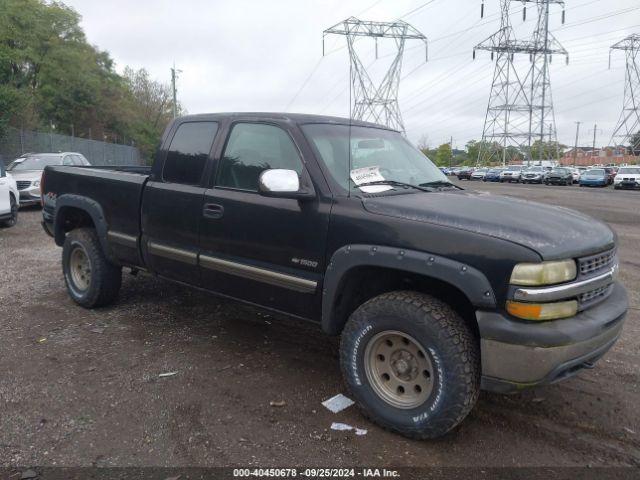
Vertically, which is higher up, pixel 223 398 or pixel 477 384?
pixel 477 384

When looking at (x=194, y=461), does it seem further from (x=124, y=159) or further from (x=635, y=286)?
(x=124, y=159)

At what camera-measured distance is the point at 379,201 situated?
330 cm

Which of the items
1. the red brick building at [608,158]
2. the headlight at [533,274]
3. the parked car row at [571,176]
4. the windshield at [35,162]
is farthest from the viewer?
the red brick building at [608,158]

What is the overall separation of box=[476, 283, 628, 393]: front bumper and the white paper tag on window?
45.1 inches

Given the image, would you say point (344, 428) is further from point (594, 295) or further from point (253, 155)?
point (253, 155)

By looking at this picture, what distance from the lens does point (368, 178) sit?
3627 mm

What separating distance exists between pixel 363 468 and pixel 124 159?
1498 inches

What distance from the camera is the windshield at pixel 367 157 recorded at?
11.9 feet

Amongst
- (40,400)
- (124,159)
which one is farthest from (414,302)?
(124,159)

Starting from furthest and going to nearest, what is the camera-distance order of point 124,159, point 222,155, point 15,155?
1. point 124,159
2. point 15,155
3. point 222,155

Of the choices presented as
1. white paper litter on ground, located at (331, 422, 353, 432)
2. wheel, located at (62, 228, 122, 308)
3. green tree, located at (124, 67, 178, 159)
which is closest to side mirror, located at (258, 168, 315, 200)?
white paper litter on ground, located at (331, 422, 353, 432)

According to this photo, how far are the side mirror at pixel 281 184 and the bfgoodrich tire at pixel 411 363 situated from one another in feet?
2.79

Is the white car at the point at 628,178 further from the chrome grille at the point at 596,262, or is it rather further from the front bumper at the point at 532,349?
Answer: the front bumper at the point at 532,349

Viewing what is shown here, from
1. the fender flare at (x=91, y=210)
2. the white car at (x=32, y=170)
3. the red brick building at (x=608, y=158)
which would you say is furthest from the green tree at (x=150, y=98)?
the red brick building at (x=608, y=158)
